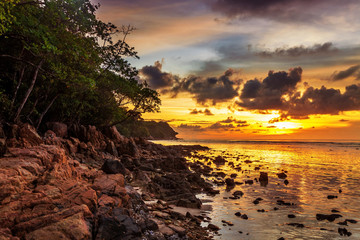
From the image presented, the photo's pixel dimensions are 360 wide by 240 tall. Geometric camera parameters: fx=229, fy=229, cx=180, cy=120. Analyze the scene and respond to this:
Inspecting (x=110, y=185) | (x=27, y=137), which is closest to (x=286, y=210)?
(x=110, y=185)

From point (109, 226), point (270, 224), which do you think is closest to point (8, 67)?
point (109, 226)

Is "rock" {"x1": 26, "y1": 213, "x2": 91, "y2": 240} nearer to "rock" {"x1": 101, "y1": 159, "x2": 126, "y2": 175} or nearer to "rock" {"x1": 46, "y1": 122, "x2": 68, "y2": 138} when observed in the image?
"rock" {"x1": 101, "y1": 159, "x2": 126, "y2": 175}

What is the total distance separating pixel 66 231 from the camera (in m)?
6.15

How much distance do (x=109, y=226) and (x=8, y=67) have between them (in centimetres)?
1926

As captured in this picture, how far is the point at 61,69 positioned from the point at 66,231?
14077 mm

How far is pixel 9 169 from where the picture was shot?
26.7 ft

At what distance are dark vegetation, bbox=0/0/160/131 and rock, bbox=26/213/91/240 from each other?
28.5 ft

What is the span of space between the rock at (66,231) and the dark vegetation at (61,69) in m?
8.69

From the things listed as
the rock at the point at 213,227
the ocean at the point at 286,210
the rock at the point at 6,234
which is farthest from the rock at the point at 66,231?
the rock at the point at 213,227

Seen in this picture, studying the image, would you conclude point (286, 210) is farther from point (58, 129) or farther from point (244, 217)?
point (58, 129)

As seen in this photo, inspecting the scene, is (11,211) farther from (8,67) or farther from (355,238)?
(8,67)

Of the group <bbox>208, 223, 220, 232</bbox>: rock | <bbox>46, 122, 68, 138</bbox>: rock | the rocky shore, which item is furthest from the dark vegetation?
<bbox>208, 223, 220, 232</bbox>: rock

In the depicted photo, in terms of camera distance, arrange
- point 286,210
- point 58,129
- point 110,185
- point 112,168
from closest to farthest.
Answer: point 110,185, point 112,168, point 286,210, point 58,129

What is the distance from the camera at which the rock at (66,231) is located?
19.5 feet
